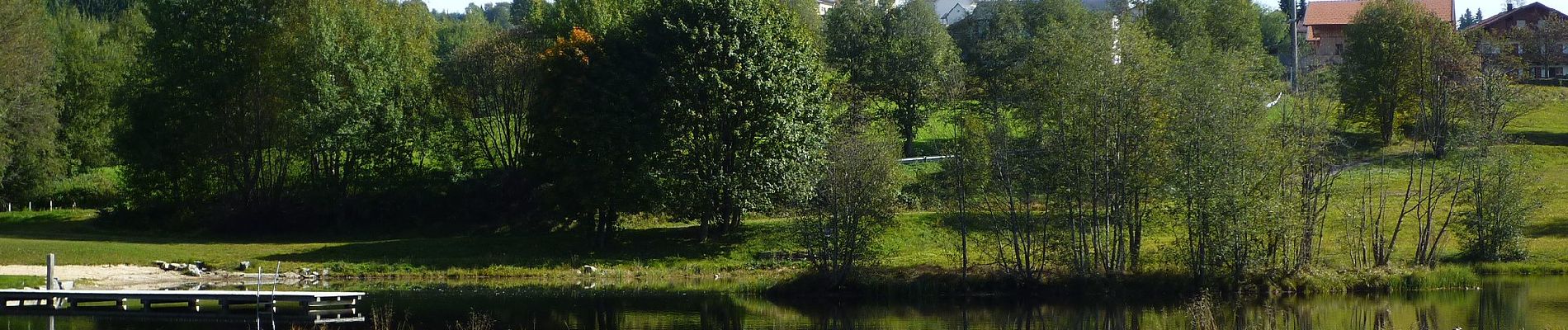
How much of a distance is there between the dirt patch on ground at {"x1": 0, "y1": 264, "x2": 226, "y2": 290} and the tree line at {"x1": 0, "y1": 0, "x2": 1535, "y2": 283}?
37.2ft

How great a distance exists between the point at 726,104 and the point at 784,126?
226 cm

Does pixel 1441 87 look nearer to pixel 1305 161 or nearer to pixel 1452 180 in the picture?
pixel 1452 180

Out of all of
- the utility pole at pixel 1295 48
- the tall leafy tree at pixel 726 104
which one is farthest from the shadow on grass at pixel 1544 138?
the tall leafy tree at pixel 726 104

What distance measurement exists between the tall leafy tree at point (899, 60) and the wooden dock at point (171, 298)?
36.5 m

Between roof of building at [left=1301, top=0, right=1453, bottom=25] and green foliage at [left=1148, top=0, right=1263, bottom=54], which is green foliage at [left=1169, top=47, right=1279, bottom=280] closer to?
green foliage at [left=1148, top=0, right=1263, bottom=54]

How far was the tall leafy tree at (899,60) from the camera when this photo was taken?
67.8 m

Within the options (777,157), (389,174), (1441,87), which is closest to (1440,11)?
(1441,87)

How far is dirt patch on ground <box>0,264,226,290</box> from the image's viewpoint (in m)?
41.9

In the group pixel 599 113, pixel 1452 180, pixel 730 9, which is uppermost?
pixel 730 9

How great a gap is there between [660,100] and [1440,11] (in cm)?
7876

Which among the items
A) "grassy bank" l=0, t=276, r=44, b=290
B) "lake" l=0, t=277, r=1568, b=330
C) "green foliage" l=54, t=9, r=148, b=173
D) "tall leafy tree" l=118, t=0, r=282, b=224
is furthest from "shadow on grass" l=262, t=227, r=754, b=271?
"green foliage" l=54, t=9, r=148, b=173

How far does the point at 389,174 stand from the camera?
193 ft

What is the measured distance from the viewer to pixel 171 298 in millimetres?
34938

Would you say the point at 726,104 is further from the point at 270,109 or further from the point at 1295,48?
the point at 1295,48
